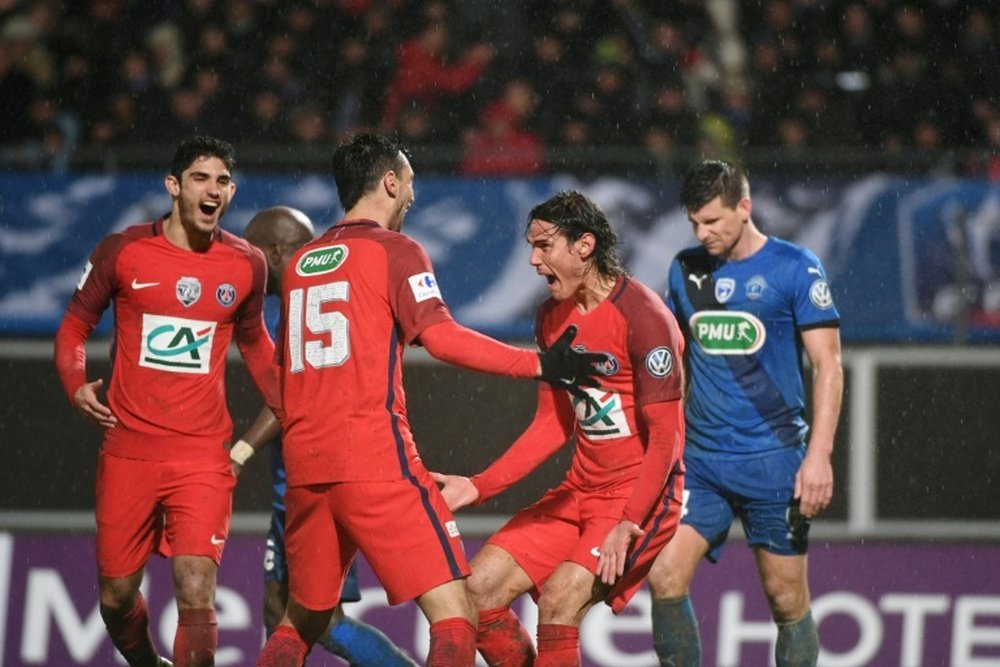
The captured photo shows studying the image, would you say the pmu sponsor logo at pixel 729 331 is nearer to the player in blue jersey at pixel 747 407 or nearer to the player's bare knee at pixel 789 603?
the player in blue jersey at pixel 747 407

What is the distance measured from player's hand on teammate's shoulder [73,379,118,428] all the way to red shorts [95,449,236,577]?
0.55ft

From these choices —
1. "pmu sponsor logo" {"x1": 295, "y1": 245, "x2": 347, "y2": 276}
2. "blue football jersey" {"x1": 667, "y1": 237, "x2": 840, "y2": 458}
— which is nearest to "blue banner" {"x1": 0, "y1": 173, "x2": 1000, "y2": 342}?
"blue football jersey" {"x1": 667, "y1": 237, "x2": 840, "y2": 458}

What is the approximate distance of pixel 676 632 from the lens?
576cm

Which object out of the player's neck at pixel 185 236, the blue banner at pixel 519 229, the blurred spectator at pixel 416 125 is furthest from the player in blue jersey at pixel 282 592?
the blurred spectator at pixel 416 125

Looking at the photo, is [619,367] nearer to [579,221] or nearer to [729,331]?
[579,221]

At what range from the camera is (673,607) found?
5762 millimetres

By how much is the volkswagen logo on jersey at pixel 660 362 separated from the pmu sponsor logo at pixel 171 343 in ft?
5.49

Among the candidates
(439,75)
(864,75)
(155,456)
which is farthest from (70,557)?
(864,75)

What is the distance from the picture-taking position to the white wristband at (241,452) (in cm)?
587

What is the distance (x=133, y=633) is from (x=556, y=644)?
1.72 meters

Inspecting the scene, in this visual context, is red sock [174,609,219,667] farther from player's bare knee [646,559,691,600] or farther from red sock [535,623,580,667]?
player's bare knee [646,559,691,600]

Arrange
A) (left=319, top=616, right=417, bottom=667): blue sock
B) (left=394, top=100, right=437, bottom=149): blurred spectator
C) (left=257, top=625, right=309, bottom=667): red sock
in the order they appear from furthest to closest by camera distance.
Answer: (left=394, top=100, right=437, bottom=149): blurred spectator
(left=319, top=616, right=417, bottom=667): blue sock
(left=257, top=625, right=309, bottom=667): red sock

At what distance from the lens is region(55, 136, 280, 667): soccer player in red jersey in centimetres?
560

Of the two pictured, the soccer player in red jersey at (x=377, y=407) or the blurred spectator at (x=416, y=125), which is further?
the blurred spectator at (x=416, y=125)
